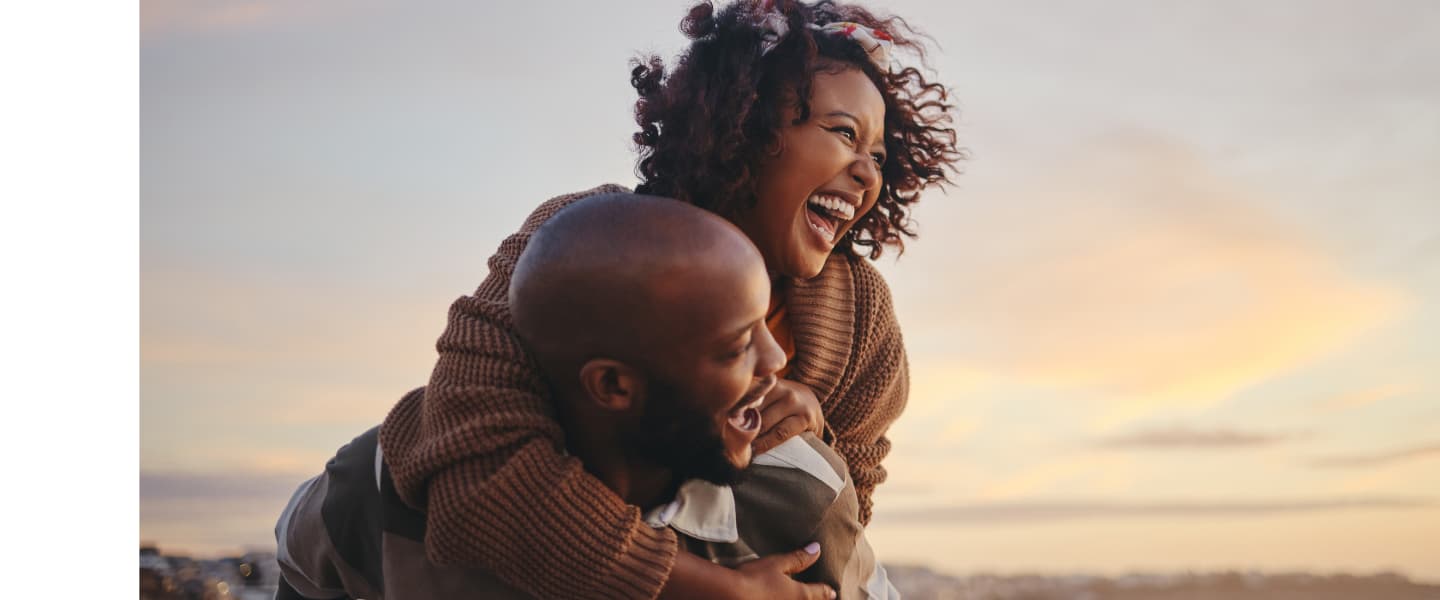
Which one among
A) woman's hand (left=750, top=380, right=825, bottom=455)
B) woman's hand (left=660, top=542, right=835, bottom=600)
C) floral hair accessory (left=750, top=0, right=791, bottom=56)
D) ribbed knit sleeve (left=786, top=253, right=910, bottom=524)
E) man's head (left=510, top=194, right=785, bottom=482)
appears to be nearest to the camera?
man's head (left=510, top=194, right=785, bottom=482)

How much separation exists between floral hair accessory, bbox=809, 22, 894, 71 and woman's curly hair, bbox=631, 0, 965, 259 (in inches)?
0.5

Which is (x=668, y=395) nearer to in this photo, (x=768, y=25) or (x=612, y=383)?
(x=612, y=383)

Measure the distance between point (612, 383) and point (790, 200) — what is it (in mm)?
704

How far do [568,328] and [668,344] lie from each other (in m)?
0.12

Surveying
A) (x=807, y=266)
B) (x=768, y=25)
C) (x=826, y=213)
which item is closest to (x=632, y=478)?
(x=807, y=266)

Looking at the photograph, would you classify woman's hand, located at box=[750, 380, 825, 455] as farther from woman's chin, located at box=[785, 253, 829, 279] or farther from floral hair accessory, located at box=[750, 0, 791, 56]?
floral hair accessory, located at box=[750, 0, 791, 56]

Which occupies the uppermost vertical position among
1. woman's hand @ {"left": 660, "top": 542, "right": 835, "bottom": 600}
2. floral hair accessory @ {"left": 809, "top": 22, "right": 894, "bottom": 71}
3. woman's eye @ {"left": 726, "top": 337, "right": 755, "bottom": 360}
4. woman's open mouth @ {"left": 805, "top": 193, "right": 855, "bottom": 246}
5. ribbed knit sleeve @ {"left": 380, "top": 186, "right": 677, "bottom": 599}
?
floral hair accessory @ {"left": 809, "top": 22, "right": 894, "bottom": 71}

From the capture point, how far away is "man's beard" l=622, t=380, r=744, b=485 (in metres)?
1.68

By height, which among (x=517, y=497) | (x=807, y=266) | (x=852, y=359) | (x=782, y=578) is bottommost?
(x=782, y=578)

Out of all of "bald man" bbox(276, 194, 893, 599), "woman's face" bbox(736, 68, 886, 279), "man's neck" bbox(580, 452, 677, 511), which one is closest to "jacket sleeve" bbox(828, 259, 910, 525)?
"woman's face" bbox(736, 68, 886, 279)

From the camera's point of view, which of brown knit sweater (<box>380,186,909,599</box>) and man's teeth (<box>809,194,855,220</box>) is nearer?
brown knit sweater (<box>380,186,909,599</box>)

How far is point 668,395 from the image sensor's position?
5.49 feet
